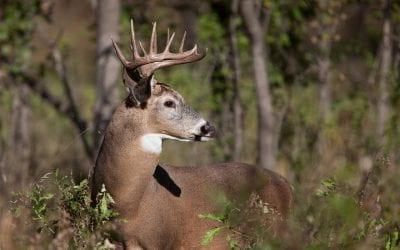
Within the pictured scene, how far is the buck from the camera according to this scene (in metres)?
7.18

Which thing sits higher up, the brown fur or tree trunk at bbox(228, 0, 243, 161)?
the brown fur

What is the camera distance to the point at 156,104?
7473 mm

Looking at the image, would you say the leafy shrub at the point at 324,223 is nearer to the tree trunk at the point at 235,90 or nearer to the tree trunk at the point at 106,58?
the tree trunk at the point at 106,58

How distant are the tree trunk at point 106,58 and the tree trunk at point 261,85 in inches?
62.7

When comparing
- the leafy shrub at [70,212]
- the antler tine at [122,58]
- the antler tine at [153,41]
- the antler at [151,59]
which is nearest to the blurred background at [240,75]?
the antler tine at [153,41]

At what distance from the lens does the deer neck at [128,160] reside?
23.6 ft

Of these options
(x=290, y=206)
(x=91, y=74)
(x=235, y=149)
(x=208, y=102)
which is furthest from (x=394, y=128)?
(x=91, y=74)

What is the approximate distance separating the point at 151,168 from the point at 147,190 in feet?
0.51

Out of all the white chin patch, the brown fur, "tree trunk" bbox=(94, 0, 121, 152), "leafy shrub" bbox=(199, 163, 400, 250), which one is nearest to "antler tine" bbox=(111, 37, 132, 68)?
the brown fur

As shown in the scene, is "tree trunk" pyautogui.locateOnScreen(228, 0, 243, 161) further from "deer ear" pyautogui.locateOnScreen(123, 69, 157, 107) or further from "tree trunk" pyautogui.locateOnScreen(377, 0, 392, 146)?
"deer ear" pyautogui.locateOnScreen(123, 69, 157, 107)

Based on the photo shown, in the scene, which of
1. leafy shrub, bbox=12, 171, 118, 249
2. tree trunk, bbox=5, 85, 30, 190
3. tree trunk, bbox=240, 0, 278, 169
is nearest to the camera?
leafy shrub, bbox=12, 171, 118, 249

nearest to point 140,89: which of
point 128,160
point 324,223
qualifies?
point 128,160

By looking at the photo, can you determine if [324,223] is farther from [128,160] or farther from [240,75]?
[240,75]

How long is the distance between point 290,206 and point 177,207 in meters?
1.35
